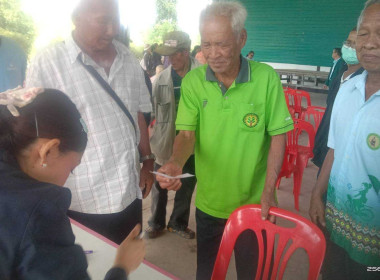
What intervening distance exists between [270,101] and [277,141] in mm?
210

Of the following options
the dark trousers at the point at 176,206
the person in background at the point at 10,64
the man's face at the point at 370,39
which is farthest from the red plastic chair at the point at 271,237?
the person in background at the point at 10,64

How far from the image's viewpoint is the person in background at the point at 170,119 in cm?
284

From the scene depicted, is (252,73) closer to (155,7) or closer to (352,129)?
(352,129)

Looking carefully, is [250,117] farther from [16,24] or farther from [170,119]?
[16,24]

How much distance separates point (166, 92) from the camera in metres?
2.87

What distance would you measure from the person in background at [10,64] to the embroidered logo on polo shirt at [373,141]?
3.05m

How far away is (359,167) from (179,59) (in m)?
1.94

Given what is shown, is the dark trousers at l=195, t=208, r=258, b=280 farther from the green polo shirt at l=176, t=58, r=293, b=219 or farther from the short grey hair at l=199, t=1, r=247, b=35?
the short grey hair at l=199, t=1, r=247, b=35

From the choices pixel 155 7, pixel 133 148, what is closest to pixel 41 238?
pixel 133 148

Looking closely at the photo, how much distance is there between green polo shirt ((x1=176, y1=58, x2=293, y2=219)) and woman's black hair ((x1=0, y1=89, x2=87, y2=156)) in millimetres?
845

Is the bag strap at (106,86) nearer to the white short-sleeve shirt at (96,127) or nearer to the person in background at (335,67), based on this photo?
the white short-sleeve shirt at (96,127)

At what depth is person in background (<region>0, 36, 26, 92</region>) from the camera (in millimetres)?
3041

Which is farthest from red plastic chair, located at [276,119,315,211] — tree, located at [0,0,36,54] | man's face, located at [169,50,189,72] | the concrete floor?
tree, located at [0,0,36,54]

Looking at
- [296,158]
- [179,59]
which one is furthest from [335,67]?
[179,59]
